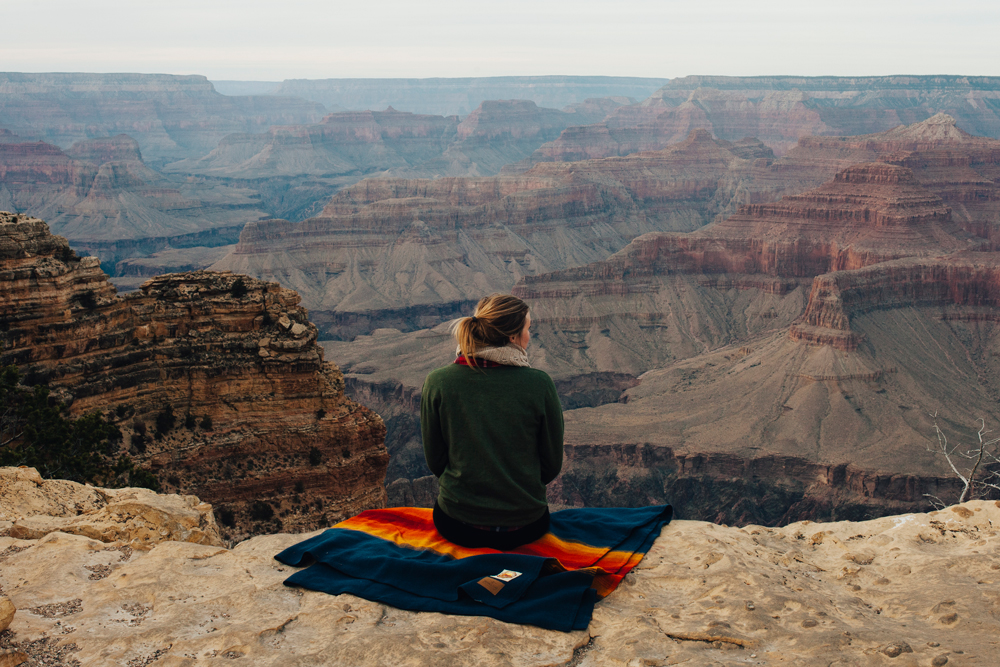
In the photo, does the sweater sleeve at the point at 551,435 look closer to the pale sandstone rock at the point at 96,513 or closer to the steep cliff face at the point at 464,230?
the pale sandstone rock at the point at 96,513

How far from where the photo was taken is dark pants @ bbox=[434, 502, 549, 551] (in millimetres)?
11031

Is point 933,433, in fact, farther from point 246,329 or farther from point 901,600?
point 901,600

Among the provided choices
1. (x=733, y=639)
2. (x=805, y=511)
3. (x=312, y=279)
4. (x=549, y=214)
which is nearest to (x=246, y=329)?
(x=733, y=639)

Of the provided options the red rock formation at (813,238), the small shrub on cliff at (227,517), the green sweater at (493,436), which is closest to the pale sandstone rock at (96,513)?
the green sweater at (493,436)

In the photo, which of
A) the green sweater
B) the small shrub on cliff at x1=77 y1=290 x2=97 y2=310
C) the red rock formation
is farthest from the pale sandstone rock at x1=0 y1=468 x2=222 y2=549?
the red rock formation

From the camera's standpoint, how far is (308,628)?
9.41 m

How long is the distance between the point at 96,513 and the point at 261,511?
14.8 metres

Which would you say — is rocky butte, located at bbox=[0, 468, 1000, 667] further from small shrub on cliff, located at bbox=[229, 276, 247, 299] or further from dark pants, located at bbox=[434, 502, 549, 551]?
small shrub on cliff, located at bbox=[229, 276, 247, 299]

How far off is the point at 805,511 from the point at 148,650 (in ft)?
196

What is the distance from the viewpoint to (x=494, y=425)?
10.6m

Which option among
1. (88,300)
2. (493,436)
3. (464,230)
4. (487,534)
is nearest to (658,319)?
(464,230)

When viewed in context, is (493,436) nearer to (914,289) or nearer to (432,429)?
(432,429)

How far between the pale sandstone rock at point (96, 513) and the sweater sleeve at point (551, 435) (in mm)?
5536

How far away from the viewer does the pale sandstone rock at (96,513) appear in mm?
12578
